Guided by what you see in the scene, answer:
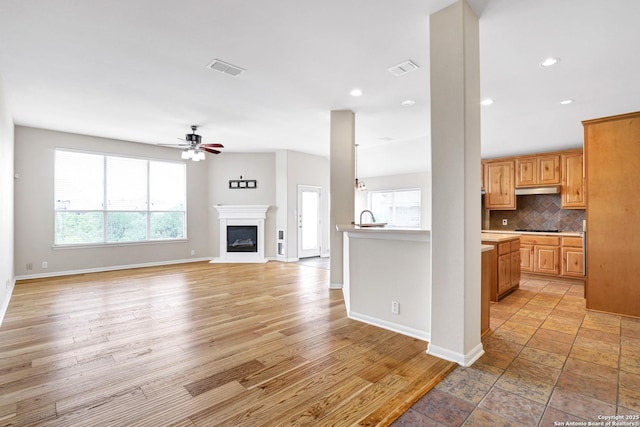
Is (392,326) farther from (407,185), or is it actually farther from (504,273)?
(407,185)

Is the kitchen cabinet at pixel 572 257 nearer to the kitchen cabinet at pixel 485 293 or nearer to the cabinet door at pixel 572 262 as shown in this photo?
the cabinet door at pixel 572 262

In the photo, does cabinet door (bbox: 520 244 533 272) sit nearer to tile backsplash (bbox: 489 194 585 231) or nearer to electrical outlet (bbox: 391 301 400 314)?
tile backsplash (bbox: 489 194 585 231)

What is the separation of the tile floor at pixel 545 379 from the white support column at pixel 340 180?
2.26 metres

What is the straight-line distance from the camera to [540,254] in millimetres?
5863

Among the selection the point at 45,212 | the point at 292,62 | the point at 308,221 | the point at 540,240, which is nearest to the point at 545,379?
the point at 292,62

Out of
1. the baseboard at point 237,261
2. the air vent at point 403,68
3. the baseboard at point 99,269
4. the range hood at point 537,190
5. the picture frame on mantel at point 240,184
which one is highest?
the air vent at point 403,68

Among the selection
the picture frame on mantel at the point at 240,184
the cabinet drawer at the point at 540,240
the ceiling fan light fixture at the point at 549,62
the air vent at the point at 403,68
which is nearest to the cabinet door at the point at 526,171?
the cabinet drawer at the point at 540,240

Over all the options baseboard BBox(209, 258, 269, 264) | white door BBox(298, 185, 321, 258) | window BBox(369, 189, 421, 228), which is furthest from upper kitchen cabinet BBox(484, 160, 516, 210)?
baseboard BBox(209, 258, 269, 264)

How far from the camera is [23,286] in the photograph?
502cm

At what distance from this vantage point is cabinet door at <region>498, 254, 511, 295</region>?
166 inches

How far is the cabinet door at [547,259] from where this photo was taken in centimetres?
570

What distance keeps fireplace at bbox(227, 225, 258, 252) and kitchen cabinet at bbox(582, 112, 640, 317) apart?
254 inches

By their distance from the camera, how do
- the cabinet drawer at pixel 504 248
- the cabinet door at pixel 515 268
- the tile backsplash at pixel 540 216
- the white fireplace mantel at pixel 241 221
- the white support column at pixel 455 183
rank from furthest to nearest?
1. the white fireplace mantel at pixel 241 221
2. the tile backsplash at pixel 540 216
3. the cabinet door at pixel 515 268
4. the cabinet drawer at pixel 504 248
5. the white support column at pixel 455 183

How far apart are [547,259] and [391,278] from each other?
451cm
